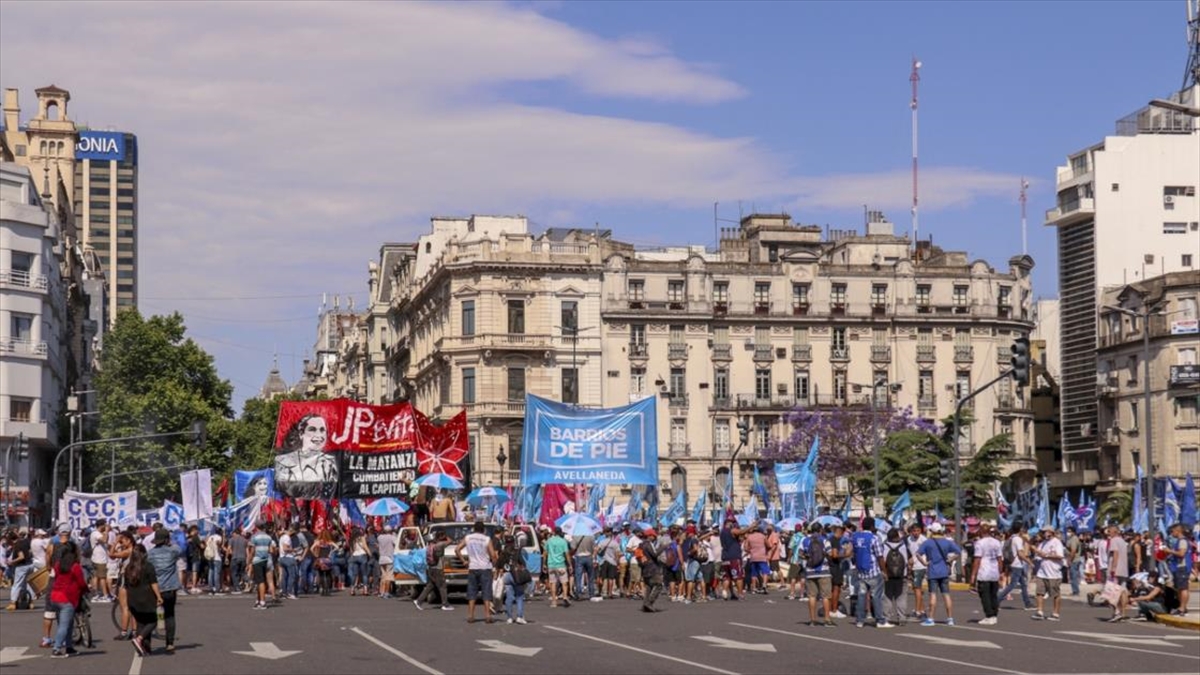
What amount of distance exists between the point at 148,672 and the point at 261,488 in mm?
33775

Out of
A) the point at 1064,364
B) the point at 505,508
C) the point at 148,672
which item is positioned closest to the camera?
the point at 148,672

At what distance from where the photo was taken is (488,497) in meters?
70.2

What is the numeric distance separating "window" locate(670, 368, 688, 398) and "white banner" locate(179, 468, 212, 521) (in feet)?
167

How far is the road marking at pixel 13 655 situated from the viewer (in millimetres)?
24781

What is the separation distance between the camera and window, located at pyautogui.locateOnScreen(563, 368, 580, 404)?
333 ft

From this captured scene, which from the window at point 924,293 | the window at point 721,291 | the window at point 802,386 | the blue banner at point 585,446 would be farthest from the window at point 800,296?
the blue banner at point 585,446

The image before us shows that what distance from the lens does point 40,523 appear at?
297 ft

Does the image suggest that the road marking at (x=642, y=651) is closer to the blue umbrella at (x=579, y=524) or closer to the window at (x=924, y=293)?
the blue umbrella at (x=579, y=524)

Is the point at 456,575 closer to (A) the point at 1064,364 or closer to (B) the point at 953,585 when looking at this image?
(B) the point at 953,585

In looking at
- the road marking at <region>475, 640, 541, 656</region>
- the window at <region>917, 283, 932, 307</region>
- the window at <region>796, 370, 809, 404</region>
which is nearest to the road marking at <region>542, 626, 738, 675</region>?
the road marking at <region>475, 640, 541, 656</region>

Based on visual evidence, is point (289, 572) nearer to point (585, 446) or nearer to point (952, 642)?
point (585, 446)

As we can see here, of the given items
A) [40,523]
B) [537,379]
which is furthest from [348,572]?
[537,379]

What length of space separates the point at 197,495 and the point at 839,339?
57.7 metres

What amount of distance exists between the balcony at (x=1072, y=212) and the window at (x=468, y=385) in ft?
113
